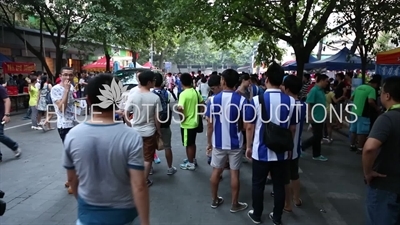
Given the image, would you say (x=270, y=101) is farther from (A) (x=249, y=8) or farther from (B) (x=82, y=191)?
(A) (x=249, y=8)

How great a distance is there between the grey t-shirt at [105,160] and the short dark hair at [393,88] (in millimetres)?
2012

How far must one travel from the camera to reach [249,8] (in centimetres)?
999

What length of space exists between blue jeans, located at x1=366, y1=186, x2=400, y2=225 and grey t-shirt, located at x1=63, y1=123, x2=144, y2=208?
1933 millimetres

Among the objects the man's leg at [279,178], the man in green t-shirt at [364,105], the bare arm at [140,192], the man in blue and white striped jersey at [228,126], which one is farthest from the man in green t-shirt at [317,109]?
the bare arm at [140,192]

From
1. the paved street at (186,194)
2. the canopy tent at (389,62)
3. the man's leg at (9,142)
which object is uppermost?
the canopy tent at (389,62)

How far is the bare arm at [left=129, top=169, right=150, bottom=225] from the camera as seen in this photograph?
2100mm

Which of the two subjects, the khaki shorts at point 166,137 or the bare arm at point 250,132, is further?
→ the khaki shorts at point 166,137

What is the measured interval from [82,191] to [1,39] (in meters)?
17.4

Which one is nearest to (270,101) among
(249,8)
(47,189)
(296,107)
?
(296,107)

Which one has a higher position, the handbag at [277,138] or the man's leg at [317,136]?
the handbag at [277,138]

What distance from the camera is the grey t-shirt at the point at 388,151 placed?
8.68 ft

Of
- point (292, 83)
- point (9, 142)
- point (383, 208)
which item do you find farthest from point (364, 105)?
point (9, 142)

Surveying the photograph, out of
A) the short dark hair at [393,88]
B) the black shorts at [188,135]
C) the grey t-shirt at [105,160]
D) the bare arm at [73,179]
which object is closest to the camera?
the grey t-shirt at [105,160]

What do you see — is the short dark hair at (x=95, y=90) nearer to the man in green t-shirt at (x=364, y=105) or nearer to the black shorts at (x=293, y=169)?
the black shorts at (x=293, y=169)
